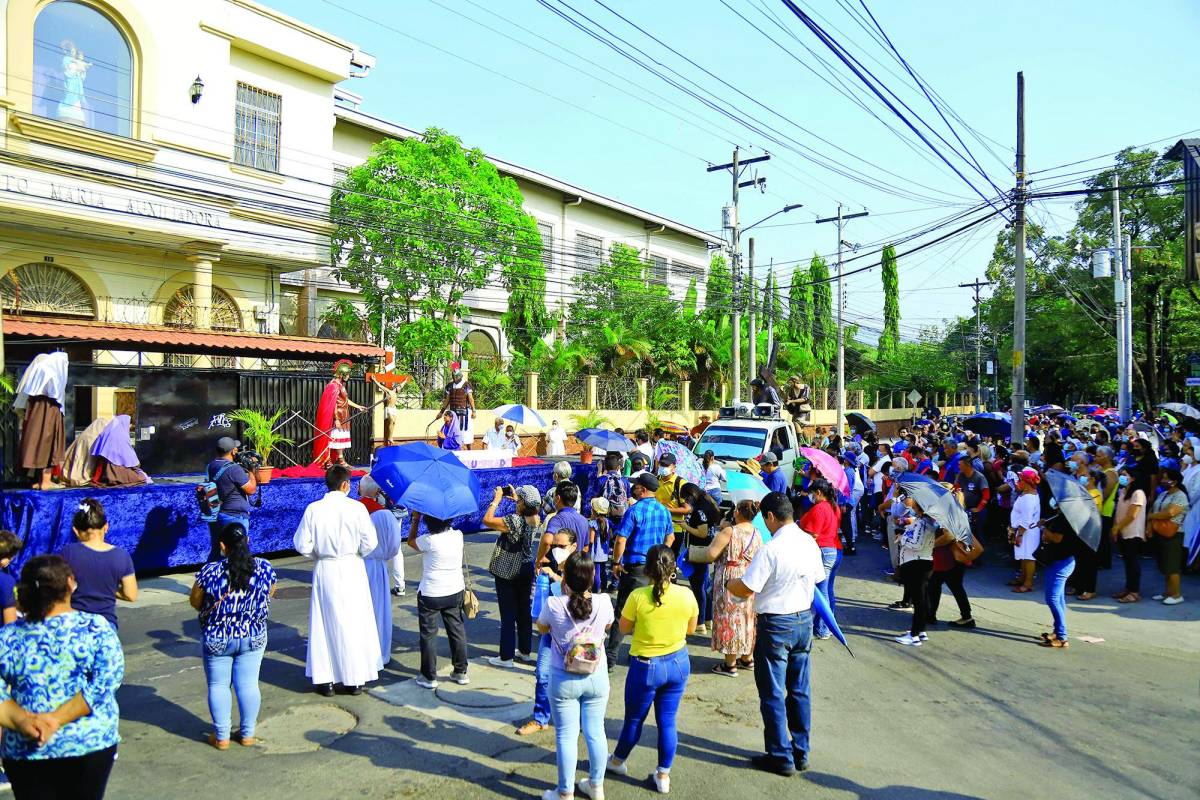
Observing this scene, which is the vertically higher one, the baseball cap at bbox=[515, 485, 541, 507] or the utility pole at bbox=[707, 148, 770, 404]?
the utility pole at bbox=[707, 148, 770, 404]

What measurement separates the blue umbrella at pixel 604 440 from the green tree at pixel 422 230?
9197mm

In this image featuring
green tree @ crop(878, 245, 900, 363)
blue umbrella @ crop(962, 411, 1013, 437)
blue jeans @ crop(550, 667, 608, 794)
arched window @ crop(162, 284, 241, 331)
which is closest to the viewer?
blue jeans @ crop(550, 667, 608, 794)

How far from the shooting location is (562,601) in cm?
502

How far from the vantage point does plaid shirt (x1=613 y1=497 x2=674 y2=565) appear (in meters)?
7.53

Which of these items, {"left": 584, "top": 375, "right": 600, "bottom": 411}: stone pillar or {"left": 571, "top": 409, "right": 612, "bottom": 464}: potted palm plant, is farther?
{"left": 584, "top": 375, "right": 600, "bottom": 411}: stone pillar

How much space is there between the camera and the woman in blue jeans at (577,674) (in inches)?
187

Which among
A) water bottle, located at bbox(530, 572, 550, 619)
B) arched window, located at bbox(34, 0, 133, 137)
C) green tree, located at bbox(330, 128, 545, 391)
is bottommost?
water bottle, located at bbox(530, 572, 550, 619)

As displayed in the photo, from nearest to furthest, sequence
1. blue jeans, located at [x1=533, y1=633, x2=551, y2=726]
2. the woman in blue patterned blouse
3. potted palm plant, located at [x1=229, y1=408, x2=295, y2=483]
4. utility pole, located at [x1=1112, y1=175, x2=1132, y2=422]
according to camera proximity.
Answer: the woman in blue patterned blouse < blue jeans, located at [x1=533, y1=633, x2=551, y2=726] < potted palm plant, located at [x1=229, y1=408, x2=295, y2=483] < utility pole, located at [x1=1112, y1=175, x2=1132, y2=422]

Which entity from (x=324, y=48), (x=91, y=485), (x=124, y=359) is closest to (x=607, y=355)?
(x=324, y=48)

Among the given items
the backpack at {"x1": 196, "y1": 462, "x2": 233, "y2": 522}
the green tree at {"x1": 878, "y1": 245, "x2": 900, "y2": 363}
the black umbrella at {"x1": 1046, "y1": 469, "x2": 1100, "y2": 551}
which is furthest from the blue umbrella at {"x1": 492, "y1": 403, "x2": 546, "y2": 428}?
the green tree at {"x1": 878, "y1": 245, "x2": 900, "y2": 363}

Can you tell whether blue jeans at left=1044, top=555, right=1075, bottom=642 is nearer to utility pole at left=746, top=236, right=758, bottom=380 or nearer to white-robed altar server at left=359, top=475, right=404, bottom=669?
white-robed altar server at left=359, top=475, right=404, bottom=669

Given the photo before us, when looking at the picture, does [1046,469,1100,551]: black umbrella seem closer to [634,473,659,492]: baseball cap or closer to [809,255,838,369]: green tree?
[634,473,659,492]: baseball cap

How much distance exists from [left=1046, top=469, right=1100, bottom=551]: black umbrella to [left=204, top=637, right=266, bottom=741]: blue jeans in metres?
7.79

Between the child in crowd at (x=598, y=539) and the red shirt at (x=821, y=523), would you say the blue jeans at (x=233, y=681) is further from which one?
the red shirt at (x=821, y=523)
